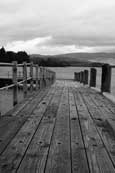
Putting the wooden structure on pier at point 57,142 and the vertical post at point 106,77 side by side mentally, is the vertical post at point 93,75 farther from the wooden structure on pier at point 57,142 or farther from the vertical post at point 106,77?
the wooden structure on pier at point 57,142

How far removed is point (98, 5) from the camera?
13.2 metres

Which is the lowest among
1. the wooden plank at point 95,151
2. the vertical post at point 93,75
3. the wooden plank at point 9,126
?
the wooden plank at point 95,151

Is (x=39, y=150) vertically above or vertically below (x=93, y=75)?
below

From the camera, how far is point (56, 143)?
246 cm

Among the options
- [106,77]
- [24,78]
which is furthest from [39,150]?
[106,77]

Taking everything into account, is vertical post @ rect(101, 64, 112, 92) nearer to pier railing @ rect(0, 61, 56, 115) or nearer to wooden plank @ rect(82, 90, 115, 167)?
pier railing @ rect(0, 61, 56, 115)

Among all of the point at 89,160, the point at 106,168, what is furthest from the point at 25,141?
the point at 106,168

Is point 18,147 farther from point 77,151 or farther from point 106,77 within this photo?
point 106,77

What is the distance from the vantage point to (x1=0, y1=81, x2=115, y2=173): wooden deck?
1937 mm

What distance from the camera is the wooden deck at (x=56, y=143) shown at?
6.35 ft

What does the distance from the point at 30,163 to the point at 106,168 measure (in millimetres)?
703

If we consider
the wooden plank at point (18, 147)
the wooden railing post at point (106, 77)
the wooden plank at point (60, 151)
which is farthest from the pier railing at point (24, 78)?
the wooden railing post at point (106, 77)

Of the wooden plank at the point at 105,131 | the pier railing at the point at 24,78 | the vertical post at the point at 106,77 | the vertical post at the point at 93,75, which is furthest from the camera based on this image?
the vertical post at the point at 93,75

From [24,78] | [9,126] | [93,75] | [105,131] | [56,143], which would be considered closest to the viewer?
[56,143]
